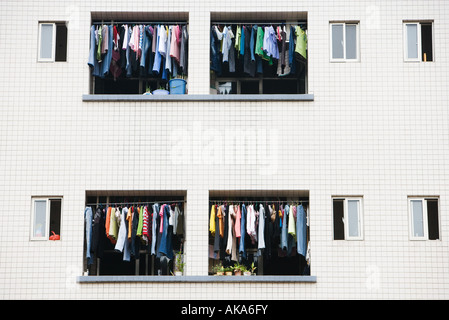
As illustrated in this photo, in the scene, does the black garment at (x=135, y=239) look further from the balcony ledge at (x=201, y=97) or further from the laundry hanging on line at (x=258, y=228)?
the balcony ledge at (x=201, y=97)

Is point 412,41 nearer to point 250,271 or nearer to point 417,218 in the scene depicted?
point 417,218

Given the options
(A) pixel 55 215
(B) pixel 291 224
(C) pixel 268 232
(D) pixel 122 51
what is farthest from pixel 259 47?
(A) pixel 55 215

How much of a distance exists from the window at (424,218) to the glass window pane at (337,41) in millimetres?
3542

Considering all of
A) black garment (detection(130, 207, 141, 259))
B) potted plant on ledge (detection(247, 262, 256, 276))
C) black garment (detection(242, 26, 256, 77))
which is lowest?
potted plant on ledge (detection(247, 262, 256, 276))

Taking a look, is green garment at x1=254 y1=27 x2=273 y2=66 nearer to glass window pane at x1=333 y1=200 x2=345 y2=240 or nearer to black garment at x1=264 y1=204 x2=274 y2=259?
black garment at x1=264 y1=204 x2=274 y2=259

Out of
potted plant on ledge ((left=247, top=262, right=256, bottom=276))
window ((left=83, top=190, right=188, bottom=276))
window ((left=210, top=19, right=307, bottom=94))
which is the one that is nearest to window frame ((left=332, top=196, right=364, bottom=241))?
potted plant on ledge ((left=247, top=262, right=256, bottom=276))

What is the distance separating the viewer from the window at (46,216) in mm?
18703

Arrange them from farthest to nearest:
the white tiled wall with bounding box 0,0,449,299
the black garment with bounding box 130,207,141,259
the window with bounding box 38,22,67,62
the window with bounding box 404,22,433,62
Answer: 1. the window with bounding box 38,22,67,62
2. the window with bounding box 404,22,433,62
3. the black garment with bounding box 130,207,141,259
4. the white tiled wall with bounding box 0,0,449,299

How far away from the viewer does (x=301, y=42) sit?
19.6 m

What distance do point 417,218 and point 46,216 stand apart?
7844 mm

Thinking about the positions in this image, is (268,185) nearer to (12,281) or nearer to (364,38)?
(364,38)

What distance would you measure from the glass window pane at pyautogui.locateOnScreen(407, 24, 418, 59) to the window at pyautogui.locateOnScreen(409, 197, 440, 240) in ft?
10.5

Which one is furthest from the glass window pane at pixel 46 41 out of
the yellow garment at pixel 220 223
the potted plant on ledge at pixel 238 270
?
the potted plant on ledge at pixel 238 270

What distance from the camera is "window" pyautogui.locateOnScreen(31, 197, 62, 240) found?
1870cm
